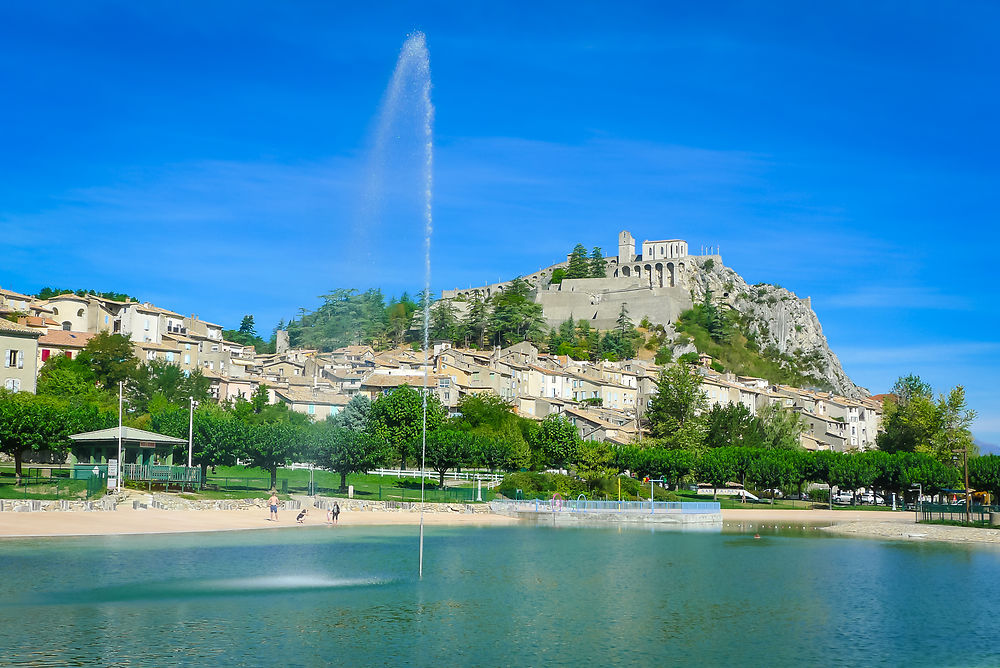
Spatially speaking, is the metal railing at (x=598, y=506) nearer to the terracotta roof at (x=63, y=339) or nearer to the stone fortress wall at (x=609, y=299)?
the terracotta roof at (x=63, y=339)

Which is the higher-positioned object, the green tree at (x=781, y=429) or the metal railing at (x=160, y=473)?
the green tree at (x=781, y=429)

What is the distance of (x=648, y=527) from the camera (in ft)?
187

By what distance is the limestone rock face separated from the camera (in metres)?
178

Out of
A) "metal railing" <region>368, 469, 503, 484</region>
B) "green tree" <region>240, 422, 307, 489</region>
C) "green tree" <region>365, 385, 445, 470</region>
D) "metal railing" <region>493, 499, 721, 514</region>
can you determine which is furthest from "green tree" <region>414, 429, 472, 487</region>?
"green tree" <region>240, 422, 307, 489</region>

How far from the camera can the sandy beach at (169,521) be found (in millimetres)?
37719

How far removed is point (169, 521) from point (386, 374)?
5747 centimetres

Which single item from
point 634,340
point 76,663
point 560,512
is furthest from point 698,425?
point 76,663

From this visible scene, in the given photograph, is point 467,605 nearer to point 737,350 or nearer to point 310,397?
point 310,397

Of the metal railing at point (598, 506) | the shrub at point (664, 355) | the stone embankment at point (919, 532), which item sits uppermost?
the shrub at point (664, 355)

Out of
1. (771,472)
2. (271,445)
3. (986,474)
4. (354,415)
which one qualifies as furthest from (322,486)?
(986,474)

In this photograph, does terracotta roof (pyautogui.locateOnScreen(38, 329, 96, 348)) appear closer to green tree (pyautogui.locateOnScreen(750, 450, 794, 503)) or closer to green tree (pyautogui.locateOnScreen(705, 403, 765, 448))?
green tree (pyautogui.locateOnScreen(750, 450, 794, 503))

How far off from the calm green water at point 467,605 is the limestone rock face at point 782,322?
14222cm

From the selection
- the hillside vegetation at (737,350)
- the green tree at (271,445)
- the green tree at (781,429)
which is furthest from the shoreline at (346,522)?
the hillside vegetation at (737,350)

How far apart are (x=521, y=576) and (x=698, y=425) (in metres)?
77.0
